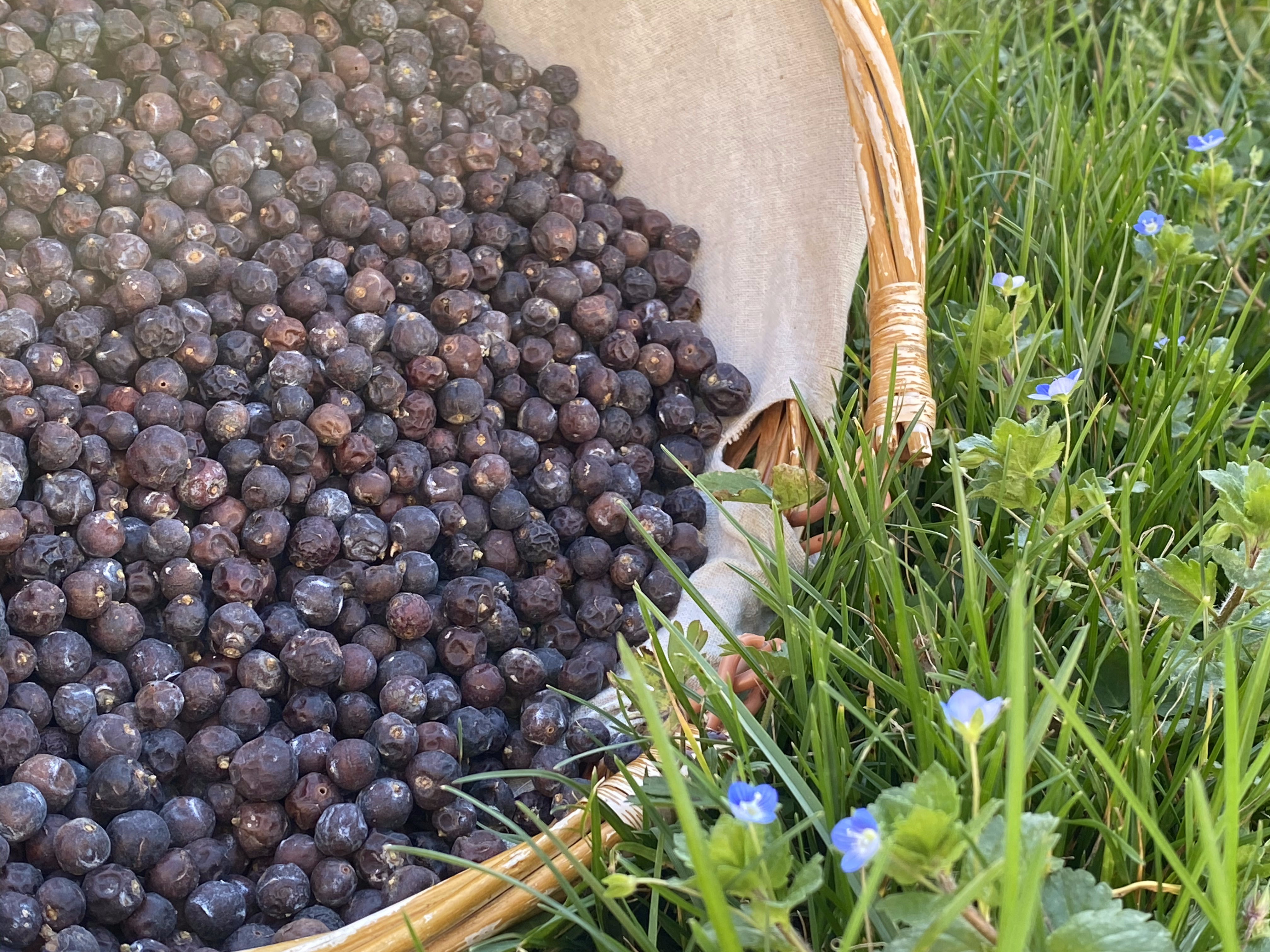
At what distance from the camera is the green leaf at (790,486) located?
112 cm

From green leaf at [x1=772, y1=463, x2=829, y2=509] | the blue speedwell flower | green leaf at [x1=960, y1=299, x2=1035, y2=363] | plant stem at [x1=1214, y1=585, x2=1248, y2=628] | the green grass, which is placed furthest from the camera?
green leaf at [x1=960, y1=299, x2=1035, y2=363]

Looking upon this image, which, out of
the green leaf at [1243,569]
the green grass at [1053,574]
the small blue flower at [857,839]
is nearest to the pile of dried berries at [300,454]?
the green grass at [1053,574]

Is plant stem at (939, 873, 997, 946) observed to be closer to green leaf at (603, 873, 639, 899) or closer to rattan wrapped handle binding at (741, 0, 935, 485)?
green leaf at (603, 873, 639, 899)

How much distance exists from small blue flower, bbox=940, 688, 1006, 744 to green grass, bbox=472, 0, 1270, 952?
1.0 inches

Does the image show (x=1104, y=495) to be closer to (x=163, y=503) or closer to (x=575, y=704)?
(x=575, y=704)

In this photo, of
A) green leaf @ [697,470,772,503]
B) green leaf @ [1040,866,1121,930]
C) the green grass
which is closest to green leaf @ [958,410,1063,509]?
the green grass

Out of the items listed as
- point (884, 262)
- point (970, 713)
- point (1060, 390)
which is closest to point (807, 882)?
point (970, 713)

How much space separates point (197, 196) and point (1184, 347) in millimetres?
1295

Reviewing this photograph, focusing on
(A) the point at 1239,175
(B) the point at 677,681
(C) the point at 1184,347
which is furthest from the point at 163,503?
(A) the point at 1239,175

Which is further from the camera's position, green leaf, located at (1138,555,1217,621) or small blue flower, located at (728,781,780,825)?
green leaf, located at (1138,555,1217,621)

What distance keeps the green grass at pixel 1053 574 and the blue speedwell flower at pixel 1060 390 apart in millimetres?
31

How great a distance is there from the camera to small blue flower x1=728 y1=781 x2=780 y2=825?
0.61 meters

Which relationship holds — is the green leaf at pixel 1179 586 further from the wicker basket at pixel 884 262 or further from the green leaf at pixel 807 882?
the green leaf at pixel 807 882

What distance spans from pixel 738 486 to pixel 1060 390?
1.09 ft
